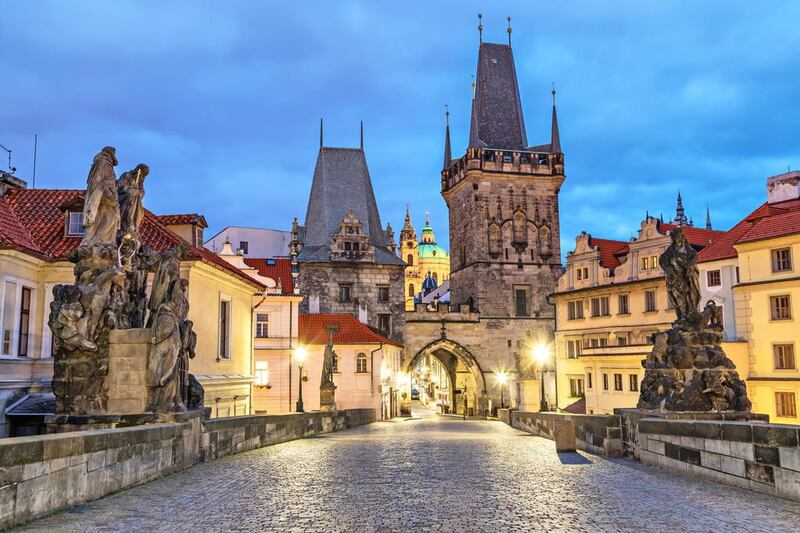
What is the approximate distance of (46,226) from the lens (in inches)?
834

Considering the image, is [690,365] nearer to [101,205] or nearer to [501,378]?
[101,205]

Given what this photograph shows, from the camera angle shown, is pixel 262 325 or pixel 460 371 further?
pixel 460 371

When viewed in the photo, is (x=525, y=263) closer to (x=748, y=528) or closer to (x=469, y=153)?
(x=469, y=153)

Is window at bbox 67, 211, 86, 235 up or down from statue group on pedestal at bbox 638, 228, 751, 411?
up

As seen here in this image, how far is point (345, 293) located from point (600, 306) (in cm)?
1932

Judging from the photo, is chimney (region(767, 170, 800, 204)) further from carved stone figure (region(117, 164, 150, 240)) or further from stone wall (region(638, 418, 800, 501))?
carved stone figure (region(117, 164, 150, 240))

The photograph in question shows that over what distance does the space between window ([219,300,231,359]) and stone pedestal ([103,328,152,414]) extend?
14964 millimetres

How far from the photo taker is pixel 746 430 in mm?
8656

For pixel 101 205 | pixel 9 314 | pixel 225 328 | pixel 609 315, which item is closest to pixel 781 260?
pixel 609 315

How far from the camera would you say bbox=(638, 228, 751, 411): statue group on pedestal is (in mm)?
12094

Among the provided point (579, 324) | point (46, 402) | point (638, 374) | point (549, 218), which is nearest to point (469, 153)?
point (549, 218)

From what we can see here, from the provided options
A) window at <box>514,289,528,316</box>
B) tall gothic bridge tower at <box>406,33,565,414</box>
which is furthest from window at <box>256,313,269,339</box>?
window at <box>514,289,528,316</box>

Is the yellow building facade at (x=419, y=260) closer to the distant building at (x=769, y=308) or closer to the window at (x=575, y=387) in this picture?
the window at (x=575, y=387)

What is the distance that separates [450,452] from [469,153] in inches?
1952
